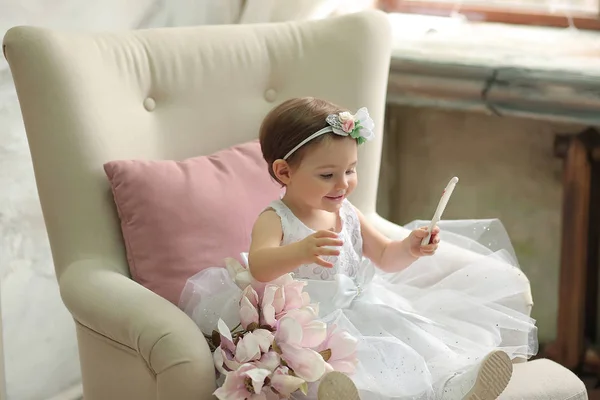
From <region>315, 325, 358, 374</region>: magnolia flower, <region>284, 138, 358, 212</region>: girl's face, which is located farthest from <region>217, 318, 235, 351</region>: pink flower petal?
<region>284, 138, 358, 212</region>: girl's face

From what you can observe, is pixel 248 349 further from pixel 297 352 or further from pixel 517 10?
pixel 517 10

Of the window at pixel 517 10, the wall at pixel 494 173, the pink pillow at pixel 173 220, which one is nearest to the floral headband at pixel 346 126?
the pink pillow at pixel 173 220

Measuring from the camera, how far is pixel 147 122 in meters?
1.69

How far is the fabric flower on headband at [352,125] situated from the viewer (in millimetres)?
1400

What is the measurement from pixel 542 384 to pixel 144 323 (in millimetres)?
644

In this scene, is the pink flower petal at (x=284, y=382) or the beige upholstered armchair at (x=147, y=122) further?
the beige upholstered armchair at (x=147, y=122)

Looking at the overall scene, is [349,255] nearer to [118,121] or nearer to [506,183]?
[118,121]

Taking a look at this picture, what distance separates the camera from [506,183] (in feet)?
7.47

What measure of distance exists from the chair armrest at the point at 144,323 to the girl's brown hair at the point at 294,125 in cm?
31

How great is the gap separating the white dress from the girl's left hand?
0.10 meters

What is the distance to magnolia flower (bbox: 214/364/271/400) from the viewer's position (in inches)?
49.9

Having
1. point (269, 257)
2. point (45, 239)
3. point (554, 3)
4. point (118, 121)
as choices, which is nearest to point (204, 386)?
point (269, 257)

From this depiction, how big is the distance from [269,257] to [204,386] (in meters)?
0.22

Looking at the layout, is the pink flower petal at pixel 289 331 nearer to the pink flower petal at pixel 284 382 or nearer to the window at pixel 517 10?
the pink flower petal at pixel 284 382
